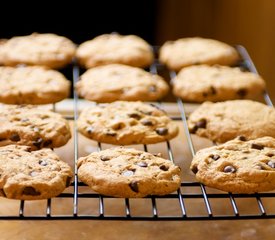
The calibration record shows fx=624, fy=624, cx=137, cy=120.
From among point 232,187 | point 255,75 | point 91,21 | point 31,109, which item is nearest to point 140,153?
point 232,187

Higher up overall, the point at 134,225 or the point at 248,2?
the point at 248,2

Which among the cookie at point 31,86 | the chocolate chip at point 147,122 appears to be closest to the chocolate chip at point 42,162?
the chocolate chip at point 147,122

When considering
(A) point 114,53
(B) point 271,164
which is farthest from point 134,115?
(A) point 114,53

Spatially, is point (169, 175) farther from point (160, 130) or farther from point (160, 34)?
point (160, 34)

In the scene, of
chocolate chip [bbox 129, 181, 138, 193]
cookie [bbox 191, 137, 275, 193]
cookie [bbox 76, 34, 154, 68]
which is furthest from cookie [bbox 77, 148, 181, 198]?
cookie [bbox 76, 34, 154, 68]

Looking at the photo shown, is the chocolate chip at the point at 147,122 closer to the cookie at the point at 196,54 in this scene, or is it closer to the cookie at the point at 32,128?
the cookie at the point at 32,128
